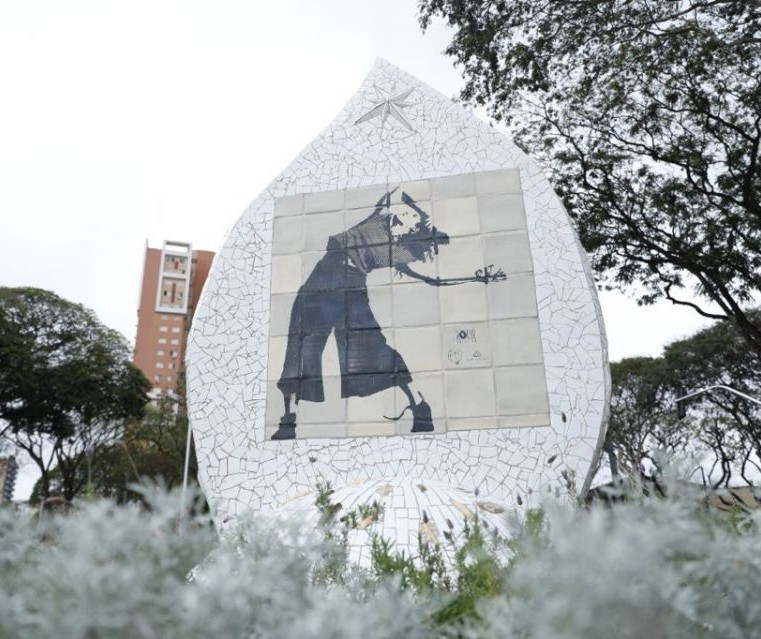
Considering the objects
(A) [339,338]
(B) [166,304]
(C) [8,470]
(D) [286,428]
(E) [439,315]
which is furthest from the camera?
(B) [166,304]

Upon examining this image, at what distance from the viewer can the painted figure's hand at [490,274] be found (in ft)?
22.9

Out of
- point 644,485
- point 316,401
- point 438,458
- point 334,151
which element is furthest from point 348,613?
point 334,151

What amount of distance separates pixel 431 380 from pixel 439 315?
66 centimetres

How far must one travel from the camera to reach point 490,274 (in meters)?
7.00

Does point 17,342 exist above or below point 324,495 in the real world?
above

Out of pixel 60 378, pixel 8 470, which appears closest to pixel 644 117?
pixel 60 378

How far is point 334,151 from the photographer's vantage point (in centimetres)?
795

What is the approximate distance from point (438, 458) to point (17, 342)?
Answer: 19.7m

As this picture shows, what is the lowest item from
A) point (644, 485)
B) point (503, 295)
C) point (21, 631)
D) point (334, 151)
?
point (21, 631)

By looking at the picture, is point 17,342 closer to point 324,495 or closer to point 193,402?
point 193,402

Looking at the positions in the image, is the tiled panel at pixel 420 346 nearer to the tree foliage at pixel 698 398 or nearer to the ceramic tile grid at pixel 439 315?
the ceramic tile grid at pixel 439 315

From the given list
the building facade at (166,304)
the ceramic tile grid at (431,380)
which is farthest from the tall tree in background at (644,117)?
the building facade at (166,304)

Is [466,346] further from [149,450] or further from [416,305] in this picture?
[149,450]

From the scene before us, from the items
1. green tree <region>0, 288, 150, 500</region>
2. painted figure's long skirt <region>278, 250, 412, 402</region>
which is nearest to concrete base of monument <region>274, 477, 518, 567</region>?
painted figure's long skirt <region>278, 250, 412, 402</region>
